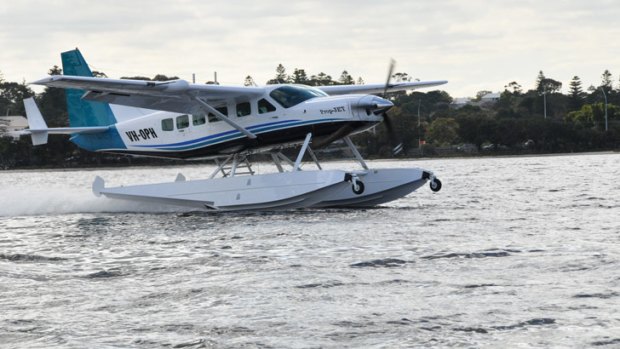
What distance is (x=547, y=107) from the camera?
143m

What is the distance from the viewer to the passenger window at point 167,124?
23.4m

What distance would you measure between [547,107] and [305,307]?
13859cm

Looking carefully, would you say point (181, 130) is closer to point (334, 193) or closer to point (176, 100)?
point (176, 100)

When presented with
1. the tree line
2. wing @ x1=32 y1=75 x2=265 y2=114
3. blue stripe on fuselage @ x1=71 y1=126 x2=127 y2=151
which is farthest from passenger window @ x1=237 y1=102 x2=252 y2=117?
the tree line

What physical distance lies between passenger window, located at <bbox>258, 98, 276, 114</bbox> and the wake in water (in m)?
3.75

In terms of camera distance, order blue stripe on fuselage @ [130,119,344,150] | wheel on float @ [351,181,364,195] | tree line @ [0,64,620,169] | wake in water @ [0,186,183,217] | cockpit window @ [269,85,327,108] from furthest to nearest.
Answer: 1. tree line @ [0,64,620,169]
2. wake in water @ [0,186,183,217]
3. cockpit window @ [269,85,327,108]
4. blue stripe on fuselage @ [130,119,344,150]
5. wheel on float @ [351,181,364,195]

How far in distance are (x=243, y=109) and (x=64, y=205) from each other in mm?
6857

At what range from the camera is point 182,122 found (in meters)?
23.2

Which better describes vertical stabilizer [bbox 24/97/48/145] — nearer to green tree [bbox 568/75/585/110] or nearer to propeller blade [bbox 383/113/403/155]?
propeller blade [bbox 383/113/403/155]

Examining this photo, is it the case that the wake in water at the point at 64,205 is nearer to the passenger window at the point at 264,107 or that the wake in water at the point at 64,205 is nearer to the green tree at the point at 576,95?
the passenger window at the point at 264,107

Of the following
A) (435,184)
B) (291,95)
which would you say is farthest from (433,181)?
(291,95)

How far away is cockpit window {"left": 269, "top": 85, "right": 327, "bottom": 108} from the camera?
2125cm

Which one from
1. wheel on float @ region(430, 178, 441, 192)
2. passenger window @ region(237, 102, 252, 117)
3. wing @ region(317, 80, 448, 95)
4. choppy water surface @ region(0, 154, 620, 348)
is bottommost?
choppy water surface @ region(0, 154, 620, 348)

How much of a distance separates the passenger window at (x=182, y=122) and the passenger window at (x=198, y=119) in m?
0.26
